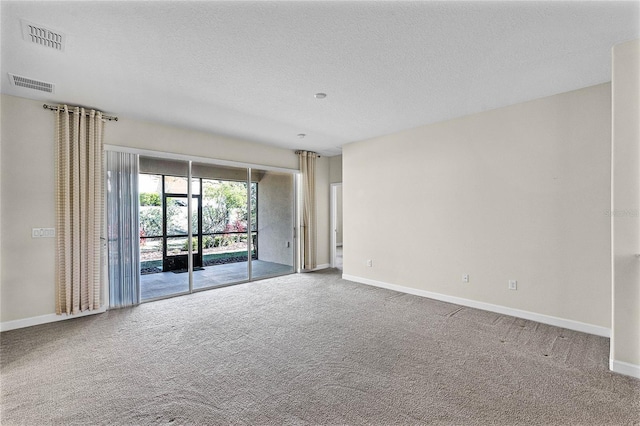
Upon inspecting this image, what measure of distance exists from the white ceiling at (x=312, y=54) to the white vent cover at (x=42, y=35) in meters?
0.06

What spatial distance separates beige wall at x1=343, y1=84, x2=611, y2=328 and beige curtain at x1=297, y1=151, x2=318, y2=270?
1.60 meters

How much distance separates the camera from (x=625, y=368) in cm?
250

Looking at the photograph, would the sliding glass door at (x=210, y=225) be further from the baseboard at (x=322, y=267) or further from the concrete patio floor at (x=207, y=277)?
the baseboard at (x=322, y=267)

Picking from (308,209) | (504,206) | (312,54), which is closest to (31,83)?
(312,54)

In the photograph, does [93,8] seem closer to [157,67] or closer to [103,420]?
[157,67]

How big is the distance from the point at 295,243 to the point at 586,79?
539 centimetres

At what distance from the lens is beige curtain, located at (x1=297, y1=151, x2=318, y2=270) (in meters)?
6.74

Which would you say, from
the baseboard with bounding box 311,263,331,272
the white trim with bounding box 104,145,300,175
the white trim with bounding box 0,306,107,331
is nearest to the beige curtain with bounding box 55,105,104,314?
the white trim with bounding box 0,306,107,331

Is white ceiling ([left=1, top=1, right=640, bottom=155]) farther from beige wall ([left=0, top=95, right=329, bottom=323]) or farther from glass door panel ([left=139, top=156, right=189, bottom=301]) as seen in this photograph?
glass door panel ([left=139, top=156, right=189, bottom=301])

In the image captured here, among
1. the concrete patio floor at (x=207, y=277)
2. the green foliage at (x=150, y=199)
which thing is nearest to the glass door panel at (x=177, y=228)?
the green foliage at (x=150, y=199)

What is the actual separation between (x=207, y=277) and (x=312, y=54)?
4710mm

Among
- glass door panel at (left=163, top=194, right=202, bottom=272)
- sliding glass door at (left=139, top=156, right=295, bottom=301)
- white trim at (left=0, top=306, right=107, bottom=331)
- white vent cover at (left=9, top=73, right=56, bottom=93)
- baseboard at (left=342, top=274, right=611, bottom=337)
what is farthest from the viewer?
glass door panel at (left=163, top=194, right=202, bottom=272)

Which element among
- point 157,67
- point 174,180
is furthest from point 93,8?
point 174,180

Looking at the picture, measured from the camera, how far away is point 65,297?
3861 mm
